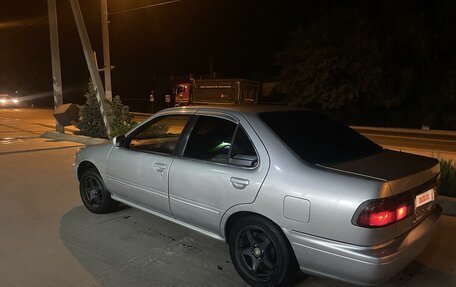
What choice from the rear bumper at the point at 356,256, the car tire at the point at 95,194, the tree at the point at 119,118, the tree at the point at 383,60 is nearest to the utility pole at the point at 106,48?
the tree at the point at 119,118

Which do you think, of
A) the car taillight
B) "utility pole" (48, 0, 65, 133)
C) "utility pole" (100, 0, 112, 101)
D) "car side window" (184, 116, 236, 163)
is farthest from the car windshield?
"utility pole" (48, 0, 65, 133)

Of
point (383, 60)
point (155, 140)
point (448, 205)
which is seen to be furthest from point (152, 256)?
point (383, 60)

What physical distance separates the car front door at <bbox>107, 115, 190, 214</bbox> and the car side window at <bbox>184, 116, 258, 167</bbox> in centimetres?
20

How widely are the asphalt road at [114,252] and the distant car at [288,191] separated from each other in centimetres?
36

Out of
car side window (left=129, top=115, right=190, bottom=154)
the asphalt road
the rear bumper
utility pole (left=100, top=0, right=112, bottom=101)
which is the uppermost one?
utility pole (left=100, top=0, right=112, bottom=101)

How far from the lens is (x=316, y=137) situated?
3.54 metres

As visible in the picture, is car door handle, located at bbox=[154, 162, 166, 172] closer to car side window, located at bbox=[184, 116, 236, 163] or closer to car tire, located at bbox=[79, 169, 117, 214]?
car side window, located at bbox=[184, 116, 236, 163]

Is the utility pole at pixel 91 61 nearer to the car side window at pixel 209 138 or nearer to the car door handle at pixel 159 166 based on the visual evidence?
the car door handle at pixel 159 166

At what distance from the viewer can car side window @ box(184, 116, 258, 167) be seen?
11.2ft

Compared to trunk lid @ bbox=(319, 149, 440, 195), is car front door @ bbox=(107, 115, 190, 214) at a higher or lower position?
lower

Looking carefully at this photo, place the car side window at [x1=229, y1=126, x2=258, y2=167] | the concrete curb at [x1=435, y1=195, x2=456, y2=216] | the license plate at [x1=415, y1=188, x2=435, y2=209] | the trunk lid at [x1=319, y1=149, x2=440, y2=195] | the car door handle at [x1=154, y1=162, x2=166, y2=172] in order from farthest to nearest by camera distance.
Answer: the concrete curb at [x1=435, y1=195, x2=456, y2=216] < the car door handle at [x1=154, y1=162, x2=166, y2=172] < the car side window at [x1=229, y1=126, x2=258, y2=167] < the license plate at [x1=415, y1=188, x2=435, y2=209] < the trunk lid at [x1=319, y1=149, x2=440, y2=195]

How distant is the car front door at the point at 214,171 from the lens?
3.28 m

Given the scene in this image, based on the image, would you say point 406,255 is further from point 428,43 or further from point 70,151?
point 428,43

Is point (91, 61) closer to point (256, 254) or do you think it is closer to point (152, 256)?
point (152, 256)
